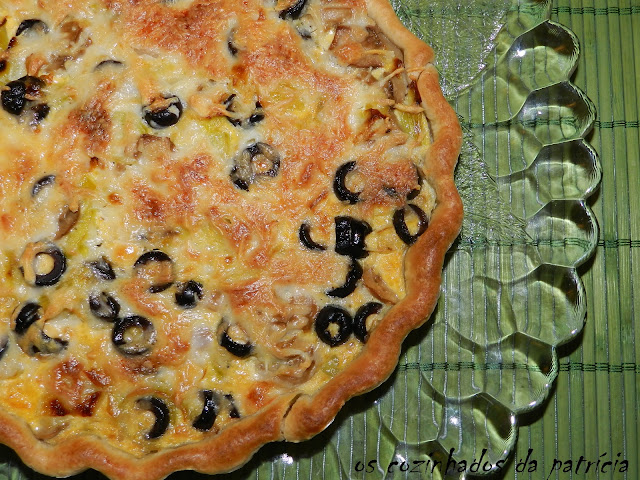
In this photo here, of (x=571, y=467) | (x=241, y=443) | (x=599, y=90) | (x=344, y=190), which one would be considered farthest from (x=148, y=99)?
(x=571, y=467)

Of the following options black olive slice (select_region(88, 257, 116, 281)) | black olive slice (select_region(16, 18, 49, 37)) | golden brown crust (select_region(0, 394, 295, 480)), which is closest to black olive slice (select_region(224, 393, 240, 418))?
→ golden brown crust (select_region(0, 394, 295, 480))

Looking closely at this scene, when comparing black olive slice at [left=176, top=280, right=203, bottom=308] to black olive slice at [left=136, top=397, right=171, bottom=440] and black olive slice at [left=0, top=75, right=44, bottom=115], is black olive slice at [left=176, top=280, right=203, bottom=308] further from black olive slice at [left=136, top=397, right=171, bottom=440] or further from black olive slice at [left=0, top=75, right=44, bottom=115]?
black olive slice at [left=0, top=75, right=44, bottom=115]

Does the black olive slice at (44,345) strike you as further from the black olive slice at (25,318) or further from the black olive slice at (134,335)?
the black olive slice at (134,335)

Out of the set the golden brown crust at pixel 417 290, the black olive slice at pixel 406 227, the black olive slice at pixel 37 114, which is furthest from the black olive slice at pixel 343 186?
the black olive slice at pixel 37 114

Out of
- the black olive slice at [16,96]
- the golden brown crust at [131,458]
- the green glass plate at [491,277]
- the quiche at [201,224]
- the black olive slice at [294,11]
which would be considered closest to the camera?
the golden brown crust at [131,458]

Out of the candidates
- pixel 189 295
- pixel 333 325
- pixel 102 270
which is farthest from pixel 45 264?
pixel 333 325

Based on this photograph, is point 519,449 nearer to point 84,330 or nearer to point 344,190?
point 344,190

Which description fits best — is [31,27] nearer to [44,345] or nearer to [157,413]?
[44,345]

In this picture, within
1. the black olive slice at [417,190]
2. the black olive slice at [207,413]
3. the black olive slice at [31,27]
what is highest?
the black olive slice at [31,27]
